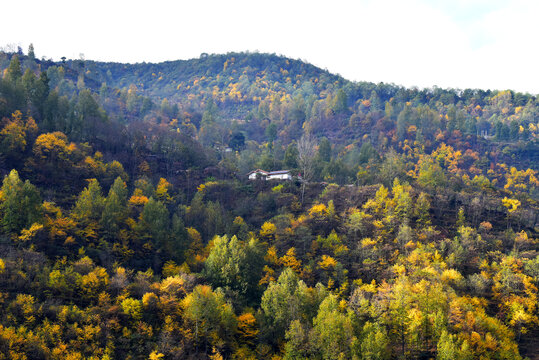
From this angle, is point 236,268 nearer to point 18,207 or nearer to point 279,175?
point 18,207

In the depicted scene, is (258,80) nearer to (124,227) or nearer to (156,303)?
(124,227)

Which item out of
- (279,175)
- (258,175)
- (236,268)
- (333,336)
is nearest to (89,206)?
(236,268)

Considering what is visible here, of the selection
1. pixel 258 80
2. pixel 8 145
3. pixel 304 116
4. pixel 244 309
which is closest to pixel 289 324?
pixel 244 309

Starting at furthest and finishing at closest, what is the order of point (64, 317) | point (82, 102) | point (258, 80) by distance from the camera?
point (258, 80) → point (82, 102) → point (64, 317)

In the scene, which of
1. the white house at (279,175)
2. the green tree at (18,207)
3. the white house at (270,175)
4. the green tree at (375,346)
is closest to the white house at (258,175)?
the white house at (270,175)

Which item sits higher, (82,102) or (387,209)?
(82,102)

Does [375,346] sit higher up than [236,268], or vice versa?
[236,268]
